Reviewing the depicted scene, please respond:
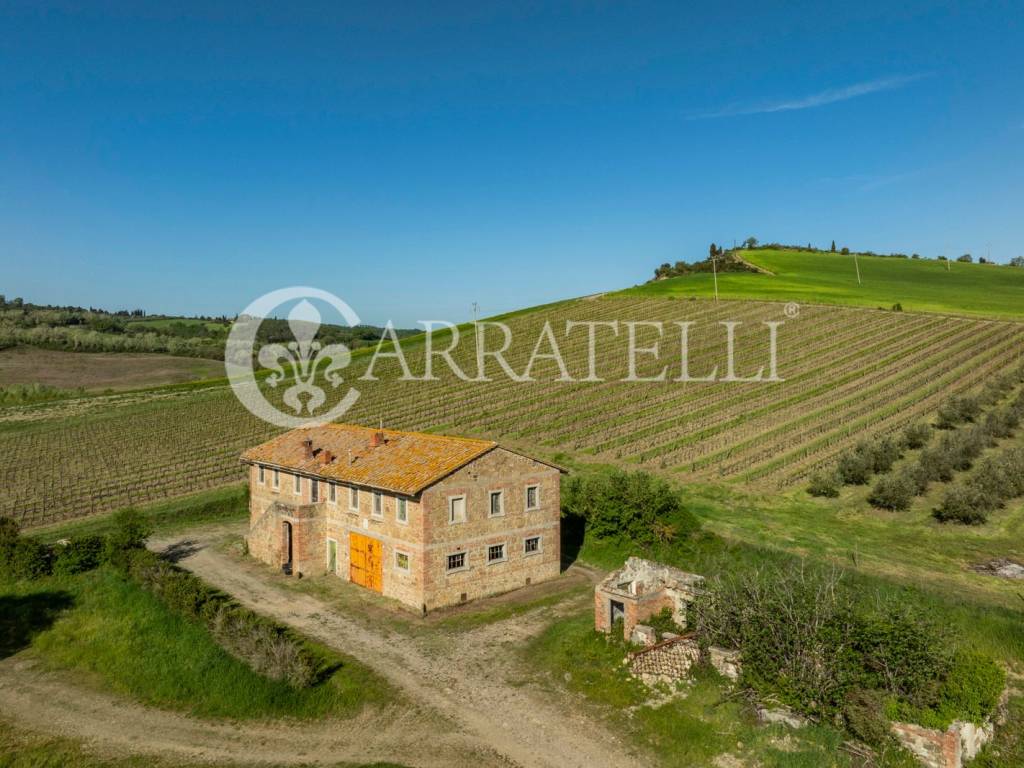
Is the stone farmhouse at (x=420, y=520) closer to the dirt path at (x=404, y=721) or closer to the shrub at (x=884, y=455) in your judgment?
the dirt path at (x=404, y=721)

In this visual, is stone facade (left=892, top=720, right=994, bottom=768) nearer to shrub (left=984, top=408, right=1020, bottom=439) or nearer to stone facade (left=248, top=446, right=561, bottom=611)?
stone facade (left=248, top=446, right=561, bottom=611)

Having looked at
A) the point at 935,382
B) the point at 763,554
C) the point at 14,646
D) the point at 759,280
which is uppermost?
the point at 759,280

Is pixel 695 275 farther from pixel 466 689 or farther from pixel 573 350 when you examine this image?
pixel 466 689

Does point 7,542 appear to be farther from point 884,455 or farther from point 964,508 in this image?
point 884,455

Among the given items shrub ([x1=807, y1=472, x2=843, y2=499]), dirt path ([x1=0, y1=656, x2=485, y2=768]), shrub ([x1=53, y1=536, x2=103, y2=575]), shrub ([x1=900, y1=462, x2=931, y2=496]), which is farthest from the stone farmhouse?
shrub ([x1=900, y1=462, x2=931, y2=496])

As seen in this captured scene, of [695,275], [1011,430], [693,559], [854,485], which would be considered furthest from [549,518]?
[695,275]

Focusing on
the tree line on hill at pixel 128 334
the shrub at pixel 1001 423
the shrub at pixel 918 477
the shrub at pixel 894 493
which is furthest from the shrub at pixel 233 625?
the tree line on hill at pixel 128 334

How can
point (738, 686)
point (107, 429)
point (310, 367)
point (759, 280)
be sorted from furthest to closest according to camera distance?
point (759, 280), point (310, 367), point (107, 429), point (738, 686)
